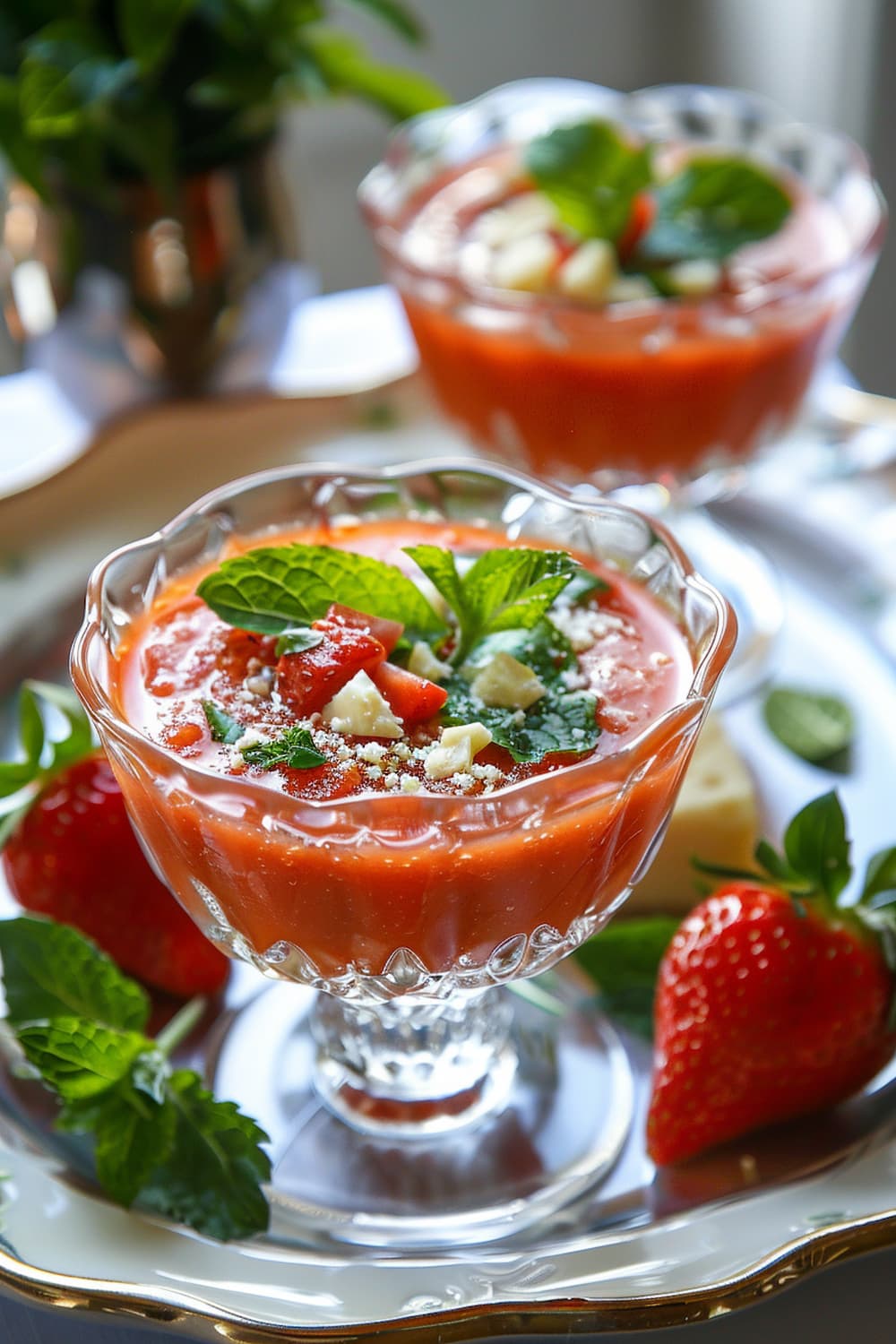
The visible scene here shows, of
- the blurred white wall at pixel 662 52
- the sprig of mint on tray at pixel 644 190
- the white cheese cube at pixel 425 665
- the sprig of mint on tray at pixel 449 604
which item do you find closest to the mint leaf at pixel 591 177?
the sprig of mint on tray at pixel 644 190

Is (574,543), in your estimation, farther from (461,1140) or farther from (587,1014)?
(461,1140)

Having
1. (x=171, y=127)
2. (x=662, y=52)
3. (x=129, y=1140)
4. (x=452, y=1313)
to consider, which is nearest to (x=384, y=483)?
(x=129, y=1140)

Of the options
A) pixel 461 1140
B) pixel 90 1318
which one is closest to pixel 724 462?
pixel 461 1140

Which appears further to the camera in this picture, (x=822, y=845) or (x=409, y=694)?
(x=822, y=845)

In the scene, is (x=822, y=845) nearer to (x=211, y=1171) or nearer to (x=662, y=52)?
(x=211, y=1171)

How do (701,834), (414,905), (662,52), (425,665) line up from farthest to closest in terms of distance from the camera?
(662,52) → (701,834) → (425,665) → (414,905)

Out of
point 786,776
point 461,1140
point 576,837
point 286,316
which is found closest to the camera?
point 576,837
